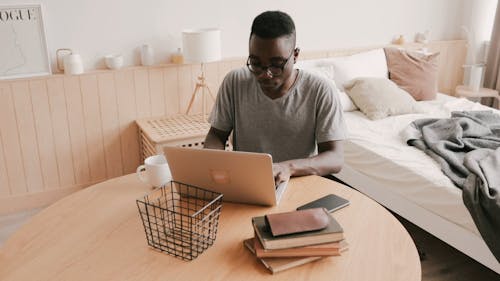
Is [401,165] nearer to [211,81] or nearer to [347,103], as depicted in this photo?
[347,103]

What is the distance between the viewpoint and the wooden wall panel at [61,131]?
2.85 m

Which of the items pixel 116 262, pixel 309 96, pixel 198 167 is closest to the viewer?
pixel 116 262

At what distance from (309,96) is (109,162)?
1.82m

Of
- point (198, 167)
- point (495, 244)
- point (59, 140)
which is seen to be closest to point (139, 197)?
point (198, 167)

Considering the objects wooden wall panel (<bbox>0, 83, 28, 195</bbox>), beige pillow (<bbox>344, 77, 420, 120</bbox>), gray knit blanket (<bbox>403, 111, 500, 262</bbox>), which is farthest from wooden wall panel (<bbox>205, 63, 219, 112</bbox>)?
gray knit blanket (<bbox>403, 111, 500, 262</bbox>)

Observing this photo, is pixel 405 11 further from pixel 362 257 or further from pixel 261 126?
pixel 362 257

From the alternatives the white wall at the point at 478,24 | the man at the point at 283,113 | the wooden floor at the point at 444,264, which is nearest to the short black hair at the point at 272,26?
the man at the point at 283,113

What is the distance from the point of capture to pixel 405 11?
3865 mm

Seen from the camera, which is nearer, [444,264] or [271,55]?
[271,55]

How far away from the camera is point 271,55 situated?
1581mm

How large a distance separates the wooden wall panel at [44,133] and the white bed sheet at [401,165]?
6.06 feet

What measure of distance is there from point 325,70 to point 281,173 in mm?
1996

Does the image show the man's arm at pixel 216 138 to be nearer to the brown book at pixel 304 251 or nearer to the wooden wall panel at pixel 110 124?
the brown book at pixel 304 251

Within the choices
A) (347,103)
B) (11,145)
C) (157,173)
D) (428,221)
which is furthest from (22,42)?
(428,221)
